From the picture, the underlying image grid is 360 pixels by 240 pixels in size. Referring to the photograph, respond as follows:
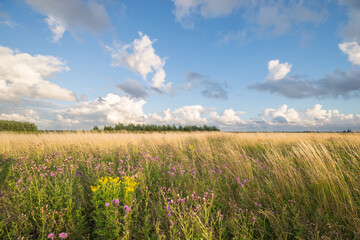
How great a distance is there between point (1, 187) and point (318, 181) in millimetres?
6481

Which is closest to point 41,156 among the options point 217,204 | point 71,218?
point 71,218

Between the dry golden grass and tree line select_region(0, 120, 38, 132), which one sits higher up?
tree line select_region(0, 120, 38, 132)

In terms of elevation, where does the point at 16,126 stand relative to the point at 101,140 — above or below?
above

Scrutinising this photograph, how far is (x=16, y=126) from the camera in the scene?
3153cm

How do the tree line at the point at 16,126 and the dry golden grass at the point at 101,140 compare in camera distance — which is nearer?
the dry golden grass at the point at 101,140

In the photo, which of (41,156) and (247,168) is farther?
(41,156)

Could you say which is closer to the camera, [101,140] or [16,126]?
[101,140]

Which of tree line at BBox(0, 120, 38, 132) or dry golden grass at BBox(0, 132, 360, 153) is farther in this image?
tree line at BBox(0, 120, 38, 132)

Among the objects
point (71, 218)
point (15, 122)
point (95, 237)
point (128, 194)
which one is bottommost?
point (95, 237)

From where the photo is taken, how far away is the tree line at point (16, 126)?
98.6ft

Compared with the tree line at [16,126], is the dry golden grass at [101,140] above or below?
below

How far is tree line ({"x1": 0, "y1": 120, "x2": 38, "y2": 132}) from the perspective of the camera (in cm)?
3006

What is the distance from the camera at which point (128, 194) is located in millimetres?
2572

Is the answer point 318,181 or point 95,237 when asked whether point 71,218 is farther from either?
point 318,181
